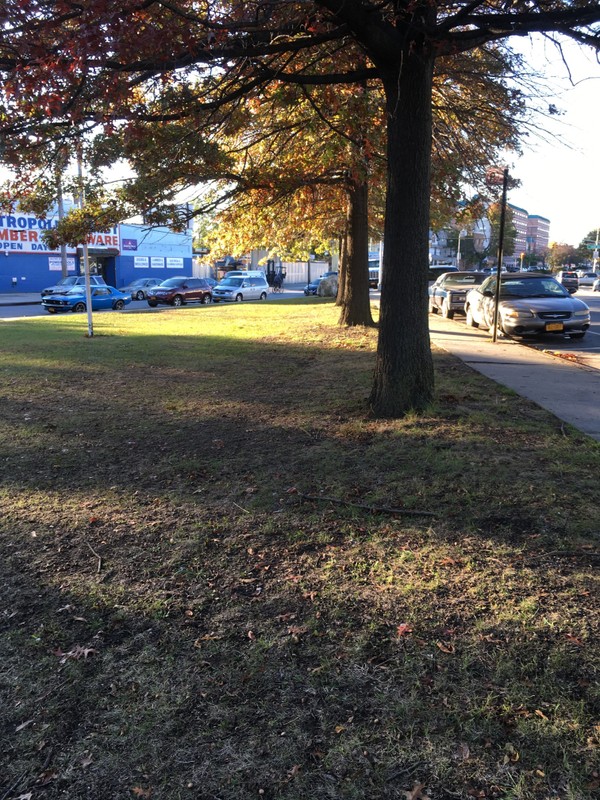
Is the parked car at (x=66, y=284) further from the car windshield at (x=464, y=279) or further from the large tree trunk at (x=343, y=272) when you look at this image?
the car windshield at (x=464, y=279)

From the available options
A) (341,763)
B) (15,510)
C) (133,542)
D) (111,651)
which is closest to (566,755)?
(341,763)

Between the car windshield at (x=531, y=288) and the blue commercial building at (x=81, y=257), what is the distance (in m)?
22.3

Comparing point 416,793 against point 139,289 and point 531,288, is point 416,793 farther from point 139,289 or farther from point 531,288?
point 139,289

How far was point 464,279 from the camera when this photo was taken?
2477cm

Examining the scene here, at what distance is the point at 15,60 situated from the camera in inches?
225

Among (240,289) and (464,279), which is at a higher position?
(464,279)

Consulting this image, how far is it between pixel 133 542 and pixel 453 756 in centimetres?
255

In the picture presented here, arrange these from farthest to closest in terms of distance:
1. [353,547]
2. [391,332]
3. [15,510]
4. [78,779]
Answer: [391,332] < [15,510] < [353,547] < [78,779]

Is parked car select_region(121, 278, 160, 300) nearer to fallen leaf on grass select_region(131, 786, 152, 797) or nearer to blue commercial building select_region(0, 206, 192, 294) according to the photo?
blue commercial building select_region(0, 206, 192, 294)

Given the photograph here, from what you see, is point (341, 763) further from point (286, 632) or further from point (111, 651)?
point (111, 651)

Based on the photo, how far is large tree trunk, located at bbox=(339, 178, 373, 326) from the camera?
16.1 m

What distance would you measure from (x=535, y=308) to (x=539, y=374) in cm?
466

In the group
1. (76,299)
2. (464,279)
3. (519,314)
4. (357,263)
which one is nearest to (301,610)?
(519,314)

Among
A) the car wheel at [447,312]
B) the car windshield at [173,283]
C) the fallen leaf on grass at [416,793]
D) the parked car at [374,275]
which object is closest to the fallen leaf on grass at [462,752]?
the fallen leaf on grass at [416,793]
